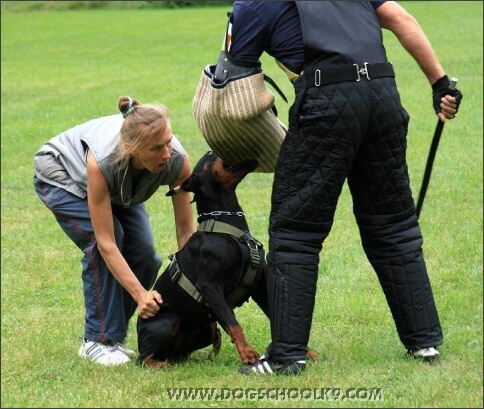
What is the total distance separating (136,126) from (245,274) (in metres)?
0.93

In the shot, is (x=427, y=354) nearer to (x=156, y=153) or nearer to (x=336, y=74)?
(x=336, y=74)

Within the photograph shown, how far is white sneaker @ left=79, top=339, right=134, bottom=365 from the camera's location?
539cm

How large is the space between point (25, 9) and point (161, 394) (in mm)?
38651

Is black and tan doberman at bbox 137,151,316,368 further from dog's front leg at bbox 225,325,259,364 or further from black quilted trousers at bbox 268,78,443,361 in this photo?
black quilted trousers at bbox 268,78,443,361

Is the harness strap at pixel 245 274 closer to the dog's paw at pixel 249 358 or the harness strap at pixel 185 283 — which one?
the harness strap at pixel 185 283

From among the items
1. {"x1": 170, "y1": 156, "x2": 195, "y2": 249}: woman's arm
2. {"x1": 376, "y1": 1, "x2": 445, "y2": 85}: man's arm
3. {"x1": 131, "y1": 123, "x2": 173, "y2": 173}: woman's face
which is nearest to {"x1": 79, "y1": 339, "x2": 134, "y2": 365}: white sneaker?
{"x1": 170, "y1": 156, "x2": 195, "y2": 249}: woman's arm

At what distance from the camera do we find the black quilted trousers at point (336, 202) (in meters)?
4.57

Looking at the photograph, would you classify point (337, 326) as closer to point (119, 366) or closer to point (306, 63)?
point (119, 366)

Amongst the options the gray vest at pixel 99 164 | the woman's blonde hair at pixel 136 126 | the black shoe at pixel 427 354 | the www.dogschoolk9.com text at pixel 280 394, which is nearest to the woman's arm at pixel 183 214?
the gray vest at pixel 99 164

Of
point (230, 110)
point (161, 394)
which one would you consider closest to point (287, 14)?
point (230, 110)

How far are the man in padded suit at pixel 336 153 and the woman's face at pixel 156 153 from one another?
1.85ft

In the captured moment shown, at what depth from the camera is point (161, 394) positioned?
462 cm

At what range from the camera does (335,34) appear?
4547 mm

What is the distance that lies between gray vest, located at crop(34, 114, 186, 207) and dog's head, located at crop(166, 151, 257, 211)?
19 centimetres
